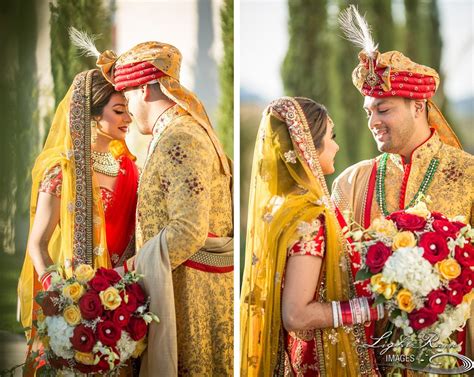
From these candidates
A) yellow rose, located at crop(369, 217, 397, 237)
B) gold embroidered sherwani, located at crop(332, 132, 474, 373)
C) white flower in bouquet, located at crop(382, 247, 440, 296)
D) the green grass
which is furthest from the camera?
the green grass

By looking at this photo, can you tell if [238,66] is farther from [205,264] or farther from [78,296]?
[78,296]

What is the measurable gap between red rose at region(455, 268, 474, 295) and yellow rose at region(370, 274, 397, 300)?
0.24m

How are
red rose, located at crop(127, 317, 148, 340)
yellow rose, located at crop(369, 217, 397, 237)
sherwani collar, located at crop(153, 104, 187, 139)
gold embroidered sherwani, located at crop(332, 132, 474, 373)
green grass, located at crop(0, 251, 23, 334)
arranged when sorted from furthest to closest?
green grass, located at crop(0, 251, 23, 334), sherwani collar, located at crop(153, 104, 187, 139), gold embroidered sherwani, located at crop(332, 132, 474, 373), red rose, located at crop(127, 317, 148, 340), yellow rose, located at crop(369, 217, 397, 237)

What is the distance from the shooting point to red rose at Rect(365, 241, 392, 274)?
300 cm

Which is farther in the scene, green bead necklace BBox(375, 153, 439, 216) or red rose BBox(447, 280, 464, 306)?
green bead necklace BBox(375, 153, 439, 216)

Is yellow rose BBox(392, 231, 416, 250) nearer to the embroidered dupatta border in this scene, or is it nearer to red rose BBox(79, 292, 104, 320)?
red rose BBox(79, 292, 104, 320)

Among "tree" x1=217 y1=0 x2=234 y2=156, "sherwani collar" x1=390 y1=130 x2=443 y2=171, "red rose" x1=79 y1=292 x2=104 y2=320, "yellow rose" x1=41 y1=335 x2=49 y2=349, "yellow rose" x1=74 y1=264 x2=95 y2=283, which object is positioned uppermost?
"tree" x1=217 y1=0 x2=234 y2=156

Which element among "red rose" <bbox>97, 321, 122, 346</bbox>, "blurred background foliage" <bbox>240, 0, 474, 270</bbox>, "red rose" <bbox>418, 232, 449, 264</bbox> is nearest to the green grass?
"red rose" <bbox>97, 321, 122, 346</bbox>

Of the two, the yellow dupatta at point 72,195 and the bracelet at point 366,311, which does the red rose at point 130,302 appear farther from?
the bracelet at point 366,311

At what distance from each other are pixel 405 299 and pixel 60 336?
1272 millimetres

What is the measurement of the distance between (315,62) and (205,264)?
37.0 inches

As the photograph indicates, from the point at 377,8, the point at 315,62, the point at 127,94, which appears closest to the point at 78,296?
the point at 127,94

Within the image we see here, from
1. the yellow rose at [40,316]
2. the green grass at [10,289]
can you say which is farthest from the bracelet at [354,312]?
the green grass at [10,289]

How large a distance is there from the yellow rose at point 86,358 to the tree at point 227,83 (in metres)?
0.98
